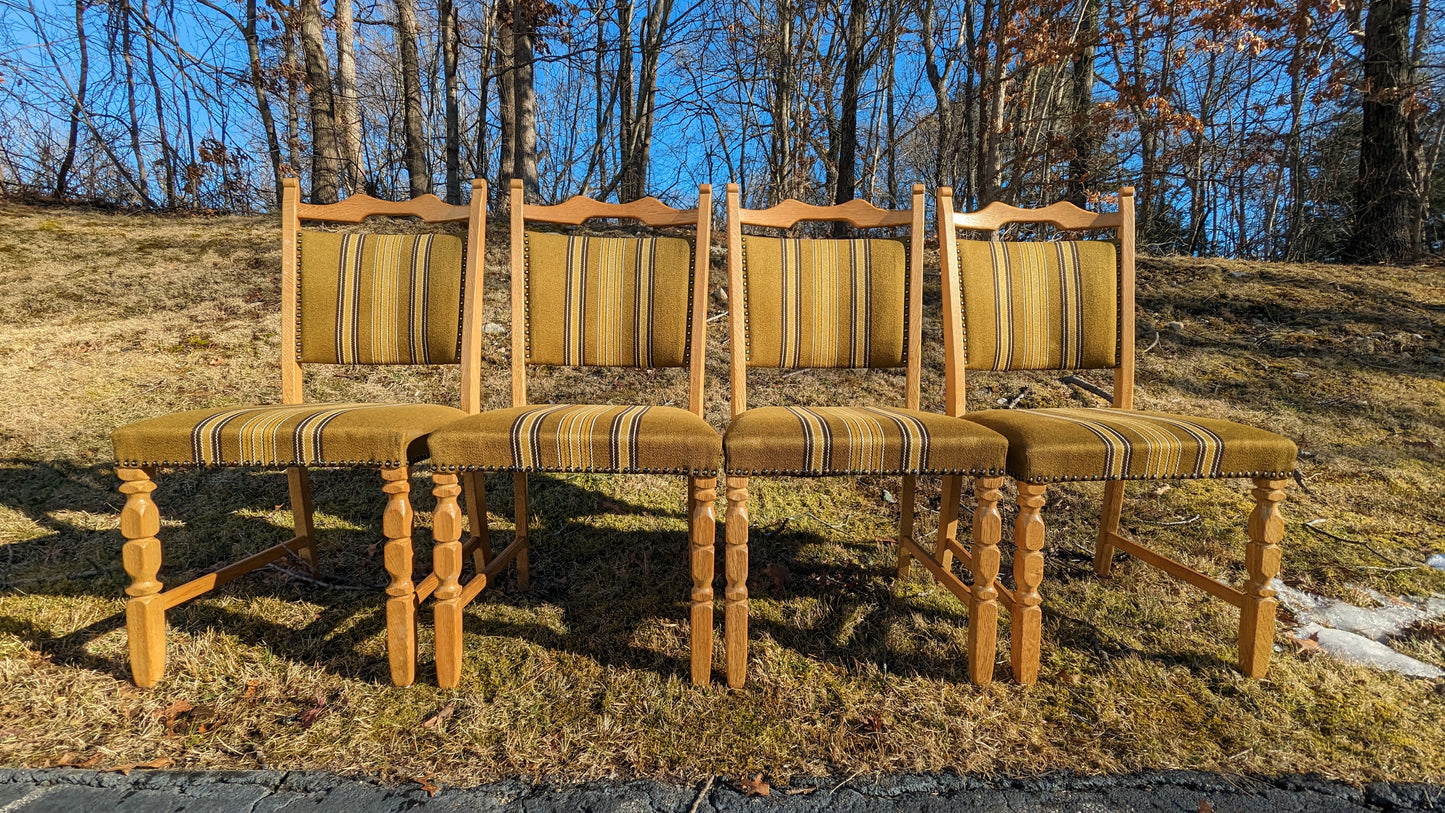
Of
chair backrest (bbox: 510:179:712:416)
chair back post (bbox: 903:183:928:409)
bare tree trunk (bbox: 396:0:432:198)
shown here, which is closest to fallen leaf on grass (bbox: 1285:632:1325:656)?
chair back post (bbox: 903:183:928:409)

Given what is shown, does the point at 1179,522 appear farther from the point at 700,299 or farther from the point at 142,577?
the point at 142,577

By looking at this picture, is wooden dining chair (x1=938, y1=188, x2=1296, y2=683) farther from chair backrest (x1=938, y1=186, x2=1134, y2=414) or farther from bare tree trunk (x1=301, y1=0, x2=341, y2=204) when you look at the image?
bare tree trunk (x1=301, y1=0, x2=341, y2=204)

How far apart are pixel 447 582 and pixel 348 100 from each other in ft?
24.8

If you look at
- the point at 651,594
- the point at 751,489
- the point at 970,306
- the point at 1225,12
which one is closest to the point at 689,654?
the point at 651,594

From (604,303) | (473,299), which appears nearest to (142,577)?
(473,299)

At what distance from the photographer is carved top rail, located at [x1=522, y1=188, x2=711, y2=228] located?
2.05 m

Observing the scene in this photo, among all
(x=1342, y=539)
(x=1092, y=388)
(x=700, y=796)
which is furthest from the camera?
(x=1092, y=388)

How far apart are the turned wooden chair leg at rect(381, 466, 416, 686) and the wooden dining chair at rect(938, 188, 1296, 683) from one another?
1.55 m

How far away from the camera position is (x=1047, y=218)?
2154 mm

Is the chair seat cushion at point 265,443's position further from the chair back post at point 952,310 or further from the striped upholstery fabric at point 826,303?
the chair back post at point 952,310

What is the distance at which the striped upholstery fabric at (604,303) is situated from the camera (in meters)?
2.06

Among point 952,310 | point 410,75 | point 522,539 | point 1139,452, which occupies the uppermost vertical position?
point 410,75

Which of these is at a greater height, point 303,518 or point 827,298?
point 827,298

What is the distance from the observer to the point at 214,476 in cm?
283
